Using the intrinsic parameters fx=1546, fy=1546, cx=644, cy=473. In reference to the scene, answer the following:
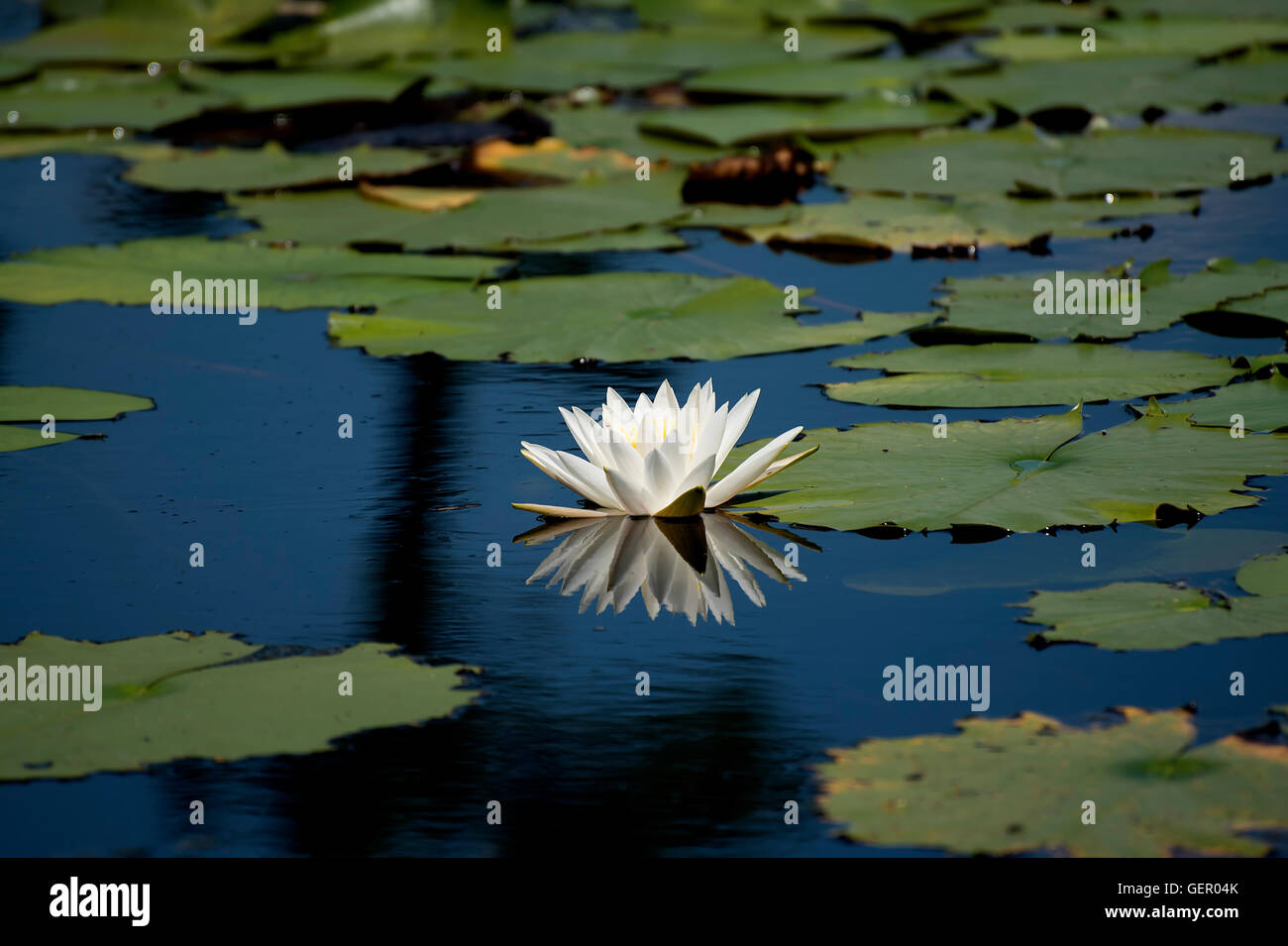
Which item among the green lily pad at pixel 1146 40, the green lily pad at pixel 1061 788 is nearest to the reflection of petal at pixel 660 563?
the green lily pad at pixel 1061 788

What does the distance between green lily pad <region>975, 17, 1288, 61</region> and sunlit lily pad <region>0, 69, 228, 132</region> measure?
4.20 m

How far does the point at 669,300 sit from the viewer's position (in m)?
4.21

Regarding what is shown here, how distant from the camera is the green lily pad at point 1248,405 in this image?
312cm

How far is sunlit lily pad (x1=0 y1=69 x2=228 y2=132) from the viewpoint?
7344mm

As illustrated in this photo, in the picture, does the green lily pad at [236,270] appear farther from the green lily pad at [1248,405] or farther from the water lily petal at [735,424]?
the green lily pad at [1248,405]

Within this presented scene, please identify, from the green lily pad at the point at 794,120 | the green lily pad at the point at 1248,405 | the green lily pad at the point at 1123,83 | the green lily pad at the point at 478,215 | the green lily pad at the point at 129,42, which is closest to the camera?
the green lily pad at the point at 1248,405

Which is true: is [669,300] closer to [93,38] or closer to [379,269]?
[379,269]

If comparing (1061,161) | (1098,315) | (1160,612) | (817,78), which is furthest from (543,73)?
(1160,612)

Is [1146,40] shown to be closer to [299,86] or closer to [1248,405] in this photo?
[299,86]

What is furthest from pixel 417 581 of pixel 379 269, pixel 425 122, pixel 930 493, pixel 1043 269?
pixel 425 122

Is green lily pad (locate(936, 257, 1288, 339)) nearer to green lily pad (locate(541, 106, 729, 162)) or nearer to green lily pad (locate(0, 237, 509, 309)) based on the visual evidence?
green lily pad (locate(0, 237, 509, 309))

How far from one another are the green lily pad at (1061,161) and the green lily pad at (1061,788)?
363 cm

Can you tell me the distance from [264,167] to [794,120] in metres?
2.29

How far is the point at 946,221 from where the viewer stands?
5031mm
